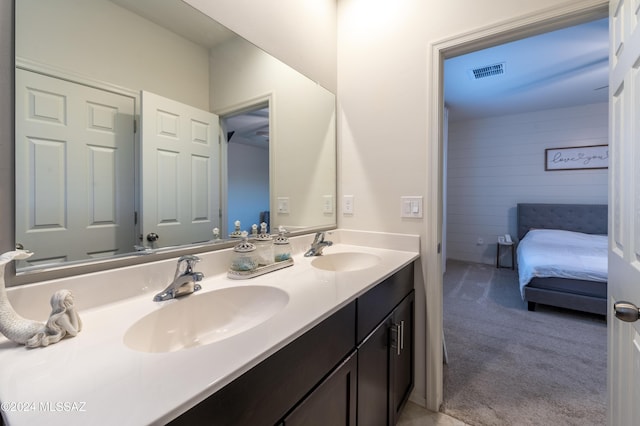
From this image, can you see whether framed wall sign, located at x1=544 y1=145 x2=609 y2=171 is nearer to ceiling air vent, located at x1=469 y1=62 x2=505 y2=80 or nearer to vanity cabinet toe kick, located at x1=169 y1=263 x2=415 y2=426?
ceiling air vent, located at x1=469 y1=62 x2=505 y2=80

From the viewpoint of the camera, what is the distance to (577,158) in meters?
4.10

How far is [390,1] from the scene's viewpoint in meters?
1.65

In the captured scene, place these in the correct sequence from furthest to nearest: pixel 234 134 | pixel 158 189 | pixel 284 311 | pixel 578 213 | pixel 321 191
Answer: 1. pixel 578 213
2. pixel 321 191
3. pixel 234 134
4. pixel 158 189
5. pixel 284 311

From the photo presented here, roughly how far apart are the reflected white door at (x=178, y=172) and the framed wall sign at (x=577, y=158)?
200 inches

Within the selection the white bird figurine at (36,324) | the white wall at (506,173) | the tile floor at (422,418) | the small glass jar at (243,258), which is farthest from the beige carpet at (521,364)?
the white wall at (506,173)

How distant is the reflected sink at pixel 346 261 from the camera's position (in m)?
1.56

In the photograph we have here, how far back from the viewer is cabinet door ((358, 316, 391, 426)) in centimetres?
101

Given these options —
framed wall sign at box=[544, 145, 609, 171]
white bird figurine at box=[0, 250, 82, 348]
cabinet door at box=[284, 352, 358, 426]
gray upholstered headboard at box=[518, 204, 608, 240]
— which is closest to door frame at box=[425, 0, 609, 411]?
cabinet door at box=[284, 352, 358, 426]

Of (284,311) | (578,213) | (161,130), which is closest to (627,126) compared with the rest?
(284,311)

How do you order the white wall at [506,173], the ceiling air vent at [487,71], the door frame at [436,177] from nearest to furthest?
the door frame at [436,177]
the ceiling air vent at [487,71]
the white wall at [506,173]

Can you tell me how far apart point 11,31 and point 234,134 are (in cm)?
74

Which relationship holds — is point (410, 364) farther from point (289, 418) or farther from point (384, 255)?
point (289, 418)

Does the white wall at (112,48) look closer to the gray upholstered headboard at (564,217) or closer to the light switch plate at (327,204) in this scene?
the light switch plate at (327,204)

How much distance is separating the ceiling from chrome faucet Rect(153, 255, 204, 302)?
3024 mm
